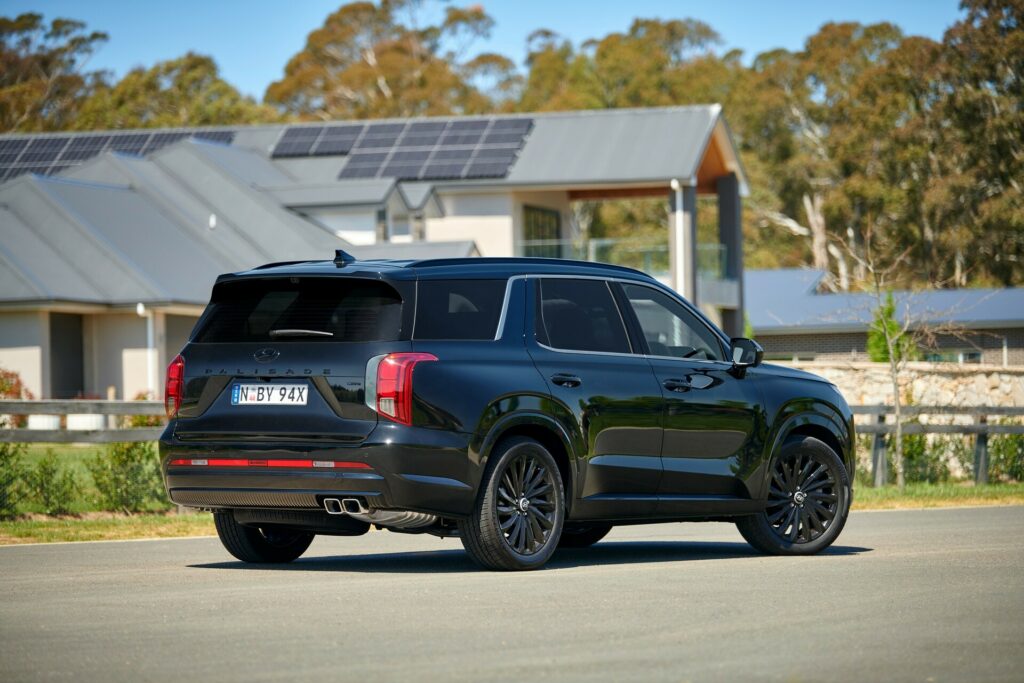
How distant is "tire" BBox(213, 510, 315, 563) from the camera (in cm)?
1120

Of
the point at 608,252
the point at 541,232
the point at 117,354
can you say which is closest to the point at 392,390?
the point at 117,354

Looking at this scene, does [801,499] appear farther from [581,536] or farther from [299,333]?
[299,333]

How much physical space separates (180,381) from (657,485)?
309 centimetres

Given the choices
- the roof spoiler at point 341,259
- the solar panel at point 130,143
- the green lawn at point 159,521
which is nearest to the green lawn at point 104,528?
the green lawn at point 159,521

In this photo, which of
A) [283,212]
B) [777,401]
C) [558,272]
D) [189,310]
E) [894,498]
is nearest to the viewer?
[558,272]

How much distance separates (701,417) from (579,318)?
1.13 metres

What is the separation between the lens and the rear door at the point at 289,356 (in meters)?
9.92

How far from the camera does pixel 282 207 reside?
1651 inches

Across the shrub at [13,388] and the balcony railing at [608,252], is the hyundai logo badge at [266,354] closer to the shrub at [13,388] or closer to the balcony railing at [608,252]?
the shrub at [13,388]

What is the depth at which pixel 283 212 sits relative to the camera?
41219 millimetres

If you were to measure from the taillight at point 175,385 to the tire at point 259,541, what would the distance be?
786mm

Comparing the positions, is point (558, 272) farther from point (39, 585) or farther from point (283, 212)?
point (283, 212)

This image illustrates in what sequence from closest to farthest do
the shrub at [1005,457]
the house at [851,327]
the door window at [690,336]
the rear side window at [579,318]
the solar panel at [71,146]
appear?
the rear side window at [579,318], the door window at [690,336], the shrub at [1005,457], the solar panel at [71,146], the house at [851,327]

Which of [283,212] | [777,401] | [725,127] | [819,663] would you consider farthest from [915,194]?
[819,663]
